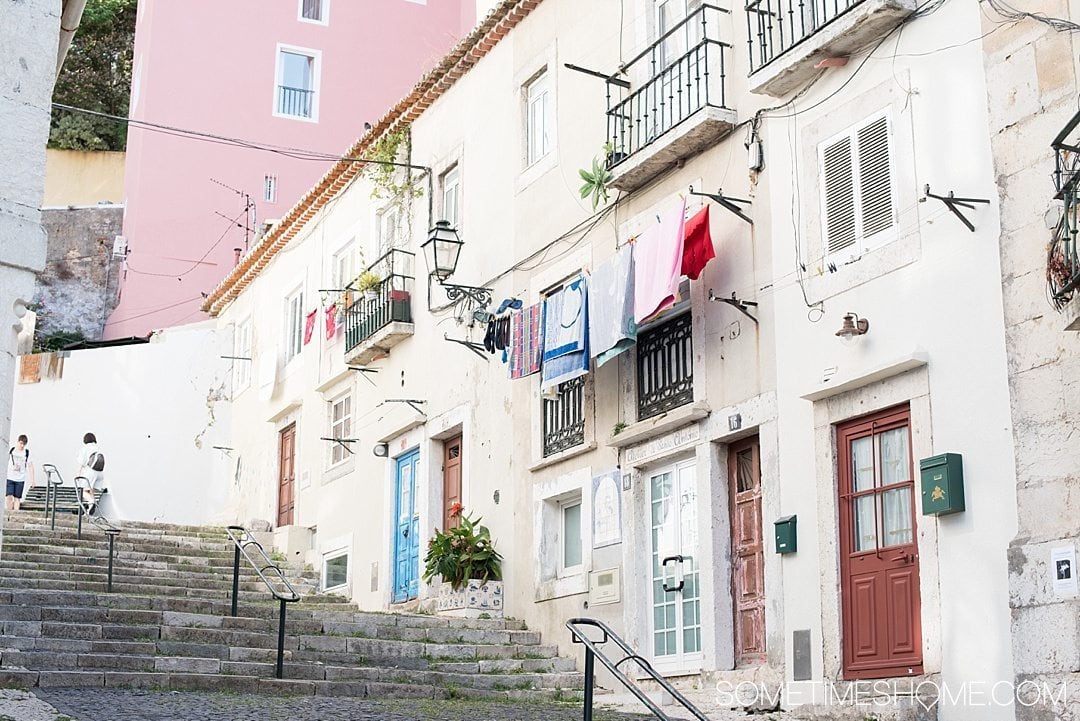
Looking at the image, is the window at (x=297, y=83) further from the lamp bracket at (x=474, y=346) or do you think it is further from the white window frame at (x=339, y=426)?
the lamp bracket at (x=474, y=346)

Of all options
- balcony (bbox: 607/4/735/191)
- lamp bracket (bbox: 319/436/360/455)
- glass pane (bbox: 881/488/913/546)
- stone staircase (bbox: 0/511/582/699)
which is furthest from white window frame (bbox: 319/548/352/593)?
glass pane (bbox: 881/488/913/546)

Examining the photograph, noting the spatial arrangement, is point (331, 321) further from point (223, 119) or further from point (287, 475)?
point (223, 119)

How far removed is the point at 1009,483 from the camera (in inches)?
345

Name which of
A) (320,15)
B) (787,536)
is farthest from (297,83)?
(787,536)

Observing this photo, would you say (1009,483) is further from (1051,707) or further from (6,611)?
(6,611)

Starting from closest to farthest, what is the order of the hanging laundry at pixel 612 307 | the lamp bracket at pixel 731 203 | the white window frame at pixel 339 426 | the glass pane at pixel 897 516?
the glass pane at pixel 897 516 → the lamp bracket at pixel 731 203 → the hanging laundry at pixel 612 307 → the white window frame at pixel 339 426

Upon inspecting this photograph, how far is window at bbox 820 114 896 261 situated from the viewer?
1020cm

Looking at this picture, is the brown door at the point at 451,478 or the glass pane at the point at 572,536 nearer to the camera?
the glass pane at the point at 572,536

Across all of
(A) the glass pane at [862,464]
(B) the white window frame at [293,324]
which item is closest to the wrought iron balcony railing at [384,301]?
(B) the white window frame at [293,324]

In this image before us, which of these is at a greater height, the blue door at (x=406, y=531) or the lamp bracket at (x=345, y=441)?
the lamp bracket at (x=345, y=441)

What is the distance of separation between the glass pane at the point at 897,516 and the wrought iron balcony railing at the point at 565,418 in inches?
169

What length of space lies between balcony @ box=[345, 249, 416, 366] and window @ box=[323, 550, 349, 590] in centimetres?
274

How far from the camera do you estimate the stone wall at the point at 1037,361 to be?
8297mm

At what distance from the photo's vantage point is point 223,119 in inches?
1121
